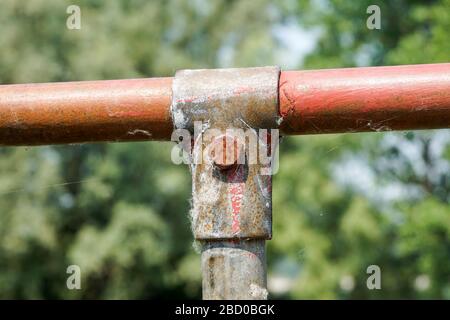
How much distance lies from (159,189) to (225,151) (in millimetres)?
11397

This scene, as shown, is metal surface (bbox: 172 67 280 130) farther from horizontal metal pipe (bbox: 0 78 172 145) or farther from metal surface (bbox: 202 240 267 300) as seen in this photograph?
metal surface (bbox: 202 240 267 300)

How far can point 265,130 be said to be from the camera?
133 cm

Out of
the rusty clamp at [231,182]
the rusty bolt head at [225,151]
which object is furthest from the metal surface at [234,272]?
the rusty bolt head at [225,151]

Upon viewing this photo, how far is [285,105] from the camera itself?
135 centimetres

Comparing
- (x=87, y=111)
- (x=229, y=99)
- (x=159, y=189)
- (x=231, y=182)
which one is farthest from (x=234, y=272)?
(x=159, y=189)

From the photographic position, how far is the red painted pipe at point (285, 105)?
1327 millimetres

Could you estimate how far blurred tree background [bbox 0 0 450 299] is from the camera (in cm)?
1114

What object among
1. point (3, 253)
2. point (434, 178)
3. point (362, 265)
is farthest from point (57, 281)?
point (434, 178)

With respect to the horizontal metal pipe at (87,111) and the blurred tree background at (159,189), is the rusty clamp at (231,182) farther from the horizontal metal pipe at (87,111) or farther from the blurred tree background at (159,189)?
the blurred tree background at (159,189)

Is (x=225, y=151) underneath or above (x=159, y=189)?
underneath

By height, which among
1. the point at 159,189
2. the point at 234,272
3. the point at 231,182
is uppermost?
the point at 159,189

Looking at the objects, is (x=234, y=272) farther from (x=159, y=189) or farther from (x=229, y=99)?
(x=159, y=189)
